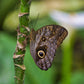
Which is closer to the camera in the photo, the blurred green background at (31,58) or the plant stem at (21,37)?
the plant stem at (21,37)

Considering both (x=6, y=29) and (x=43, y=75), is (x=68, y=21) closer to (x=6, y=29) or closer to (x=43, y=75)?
(x=43, y=75)

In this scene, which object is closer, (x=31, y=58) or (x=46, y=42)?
(x=46, y=42)

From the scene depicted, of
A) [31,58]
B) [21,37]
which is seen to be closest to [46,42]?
[21,37]

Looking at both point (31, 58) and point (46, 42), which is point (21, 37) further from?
point (31, 58)

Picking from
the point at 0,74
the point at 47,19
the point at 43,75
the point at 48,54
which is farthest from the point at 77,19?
the point at 48,54

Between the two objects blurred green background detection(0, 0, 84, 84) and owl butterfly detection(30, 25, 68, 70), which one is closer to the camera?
owl butterfly detection(30, 25, 68, 70)
